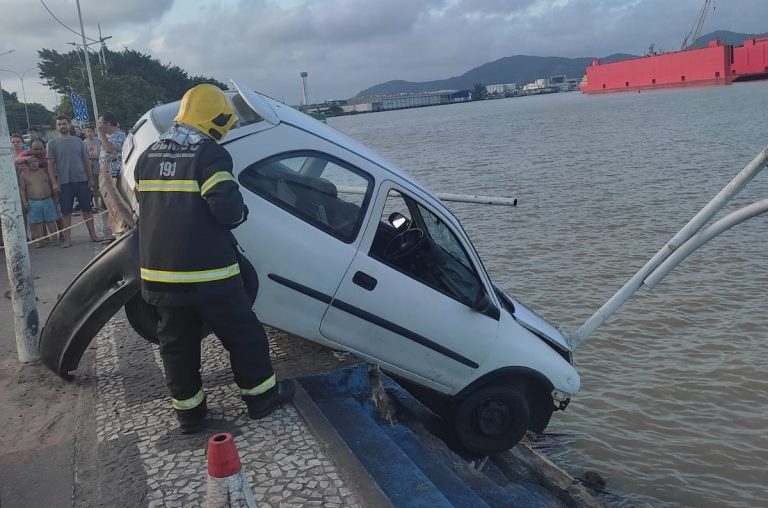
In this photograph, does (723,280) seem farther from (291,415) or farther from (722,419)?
(291,415)

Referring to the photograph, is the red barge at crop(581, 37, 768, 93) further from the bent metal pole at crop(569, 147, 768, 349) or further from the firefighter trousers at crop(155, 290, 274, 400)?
the firefighter trousers at crop(155, 290, 274, 400)

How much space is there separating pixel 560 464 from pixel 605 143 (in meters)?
28.6

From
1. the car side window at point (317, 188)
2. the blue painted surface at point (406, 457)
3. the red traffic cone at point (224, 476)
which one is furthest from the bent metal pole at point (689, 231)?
the red traffic cone at point (224, 476)

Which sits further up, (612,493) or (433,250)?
(433,250)

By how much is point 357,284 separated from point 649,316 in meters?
6.36

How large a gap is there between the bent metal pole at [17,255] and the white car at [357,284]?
0.76 meters

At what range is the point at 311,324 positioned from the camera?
448 cm

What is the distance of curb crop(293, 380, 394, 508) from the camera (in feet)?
10.7

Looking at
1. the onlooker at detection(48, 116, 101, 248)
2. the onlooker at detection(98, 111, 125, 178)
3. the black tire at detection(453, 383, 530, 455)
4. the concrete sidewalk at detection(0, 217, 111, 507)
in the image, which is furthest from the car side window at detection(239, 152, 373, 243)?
the onlooker at detection(48, 116, 101, 248)

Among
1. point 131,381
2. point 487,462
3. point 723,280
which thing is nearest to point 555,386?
point 487,462

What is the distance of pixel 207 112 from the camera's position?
12.5 ft

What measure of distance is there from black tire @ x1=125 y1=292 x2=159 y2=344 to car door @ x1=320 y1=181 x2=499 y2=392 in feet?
3.85

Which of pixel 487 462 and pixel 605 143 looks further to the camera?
pixel 605 143

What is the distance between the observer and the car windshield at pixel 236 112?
14.9ft
